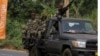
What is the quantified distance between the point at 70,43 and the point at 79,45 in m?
0.31

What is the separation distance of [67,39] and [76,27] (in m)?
1.00

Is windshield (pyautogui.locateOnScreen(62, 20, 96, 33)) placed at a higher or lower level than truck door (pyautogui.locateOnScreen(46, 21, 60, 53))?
higher

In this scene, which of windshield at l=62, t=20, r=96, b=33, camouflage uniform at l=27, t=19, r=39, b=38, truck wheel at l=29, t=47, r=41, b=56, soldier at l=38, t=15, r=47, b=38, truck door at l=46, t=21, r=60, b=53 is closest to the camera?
windshield at l=62, t=20, r=96, b=33

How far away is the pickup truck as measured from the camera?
13.0 m

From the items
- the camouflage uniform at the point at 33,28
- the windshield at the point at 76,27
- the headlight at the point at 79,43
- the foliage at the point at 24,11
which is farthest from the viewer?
the foliage at the point at 24,11

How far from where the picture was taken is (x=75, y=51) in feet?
42.3

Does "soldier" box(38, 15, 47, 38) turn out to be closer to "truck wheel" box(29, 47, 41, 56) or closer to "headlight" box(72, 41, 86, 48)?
"truck wheel" box(29, 47, 41, 56)

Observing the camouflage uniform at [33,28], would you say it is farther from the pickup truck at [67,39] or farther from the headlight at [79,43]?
the headlight at [79,43]

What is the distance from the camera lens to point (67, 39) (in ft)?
43.7

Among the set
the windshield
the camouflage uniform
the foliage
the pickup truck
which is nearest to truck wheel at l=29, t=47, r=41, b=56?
the pickup truck

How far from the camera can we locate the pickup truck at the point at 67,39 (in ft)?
42.6

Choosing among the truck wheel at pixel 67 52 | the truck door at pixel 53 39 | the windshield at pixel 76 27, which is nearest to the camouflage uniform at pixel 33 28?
the truck door at pixel 53 39

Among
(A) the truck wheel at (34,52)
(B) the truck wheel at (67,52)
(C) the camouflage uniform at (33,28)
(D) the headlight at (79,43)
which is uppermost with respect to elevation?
(C) the camouflage uniform at (33,28)

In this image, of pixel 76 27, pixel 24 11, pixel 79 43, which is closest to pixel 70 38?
pixel 79 43
